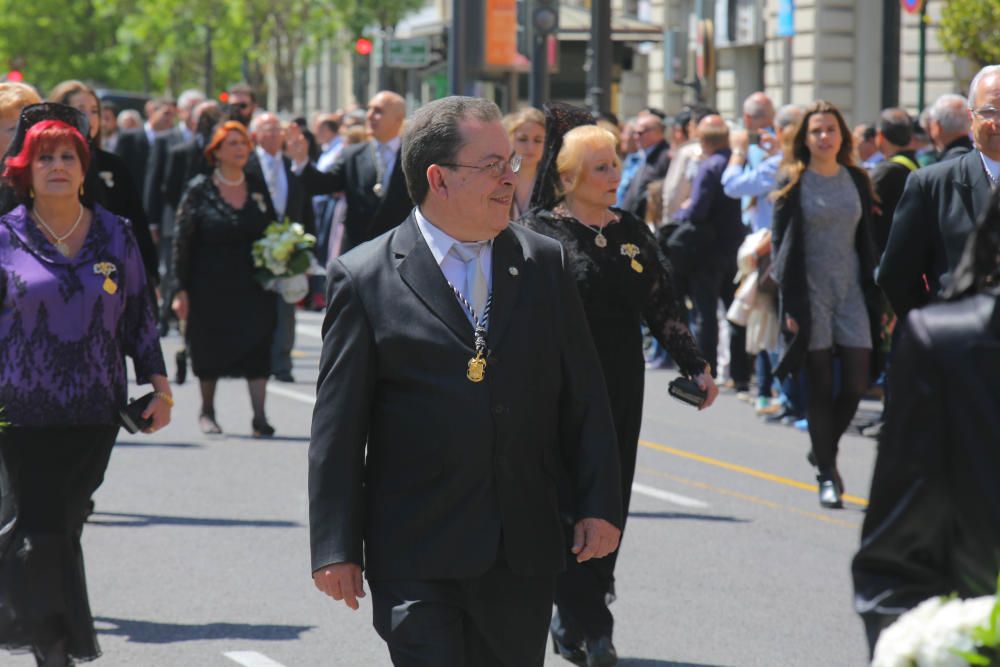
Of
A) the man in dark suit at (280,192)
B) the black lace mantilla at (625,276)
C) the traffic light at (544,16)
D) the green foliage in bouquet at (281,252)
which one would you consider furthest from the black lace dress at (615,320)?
the traffic light at (544,16)

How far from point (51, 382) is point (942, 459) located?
398 centimetres

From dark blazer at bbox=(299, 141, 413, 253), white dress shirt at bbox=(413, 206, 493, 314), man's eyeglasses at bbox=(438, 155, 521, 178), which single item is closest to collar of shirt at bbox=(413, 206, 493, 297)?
white dress shirt at bbox=(413, 206, 493, 314)

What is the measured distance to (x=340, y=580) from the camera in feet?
15.2

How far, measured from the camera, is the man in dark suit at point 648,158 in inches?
661

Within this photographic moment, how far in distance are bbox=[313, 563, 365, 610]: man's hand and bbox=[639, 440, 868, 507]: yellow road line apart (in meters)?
6.04

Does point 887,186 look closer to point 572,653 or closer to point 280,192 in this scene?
point 280,192

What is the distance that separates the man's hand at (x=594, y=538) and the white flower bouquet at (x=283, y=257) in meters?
7.79

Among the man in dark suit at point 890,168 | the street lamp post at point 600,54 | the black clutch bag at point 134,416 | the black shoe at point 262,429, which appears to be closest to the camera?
the black clutch bag at point 134,416

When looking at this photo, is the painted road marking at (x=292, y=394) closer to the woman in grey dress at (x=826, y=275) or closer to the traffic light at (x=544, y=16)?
the woman in grey dress at (x=826, y=275)

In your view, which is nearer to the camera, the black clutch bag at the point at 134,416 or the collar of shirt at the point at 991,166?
the black clutch bag at the point at 134,416

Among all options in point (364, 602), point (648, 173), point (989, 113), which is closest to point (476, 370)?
point (989, 113)

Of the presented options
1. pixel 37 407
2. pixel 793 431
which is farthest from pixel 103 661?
pixel 793 431

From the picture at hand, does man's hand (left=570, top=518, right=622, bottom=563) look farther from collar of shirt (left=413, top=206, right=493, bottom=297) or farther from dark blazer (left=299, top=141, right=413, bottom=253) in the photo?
dark blazer (left=299, top=141, right=413, bottom=253)

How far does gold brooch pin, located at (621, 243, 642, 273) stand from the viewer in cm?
690
